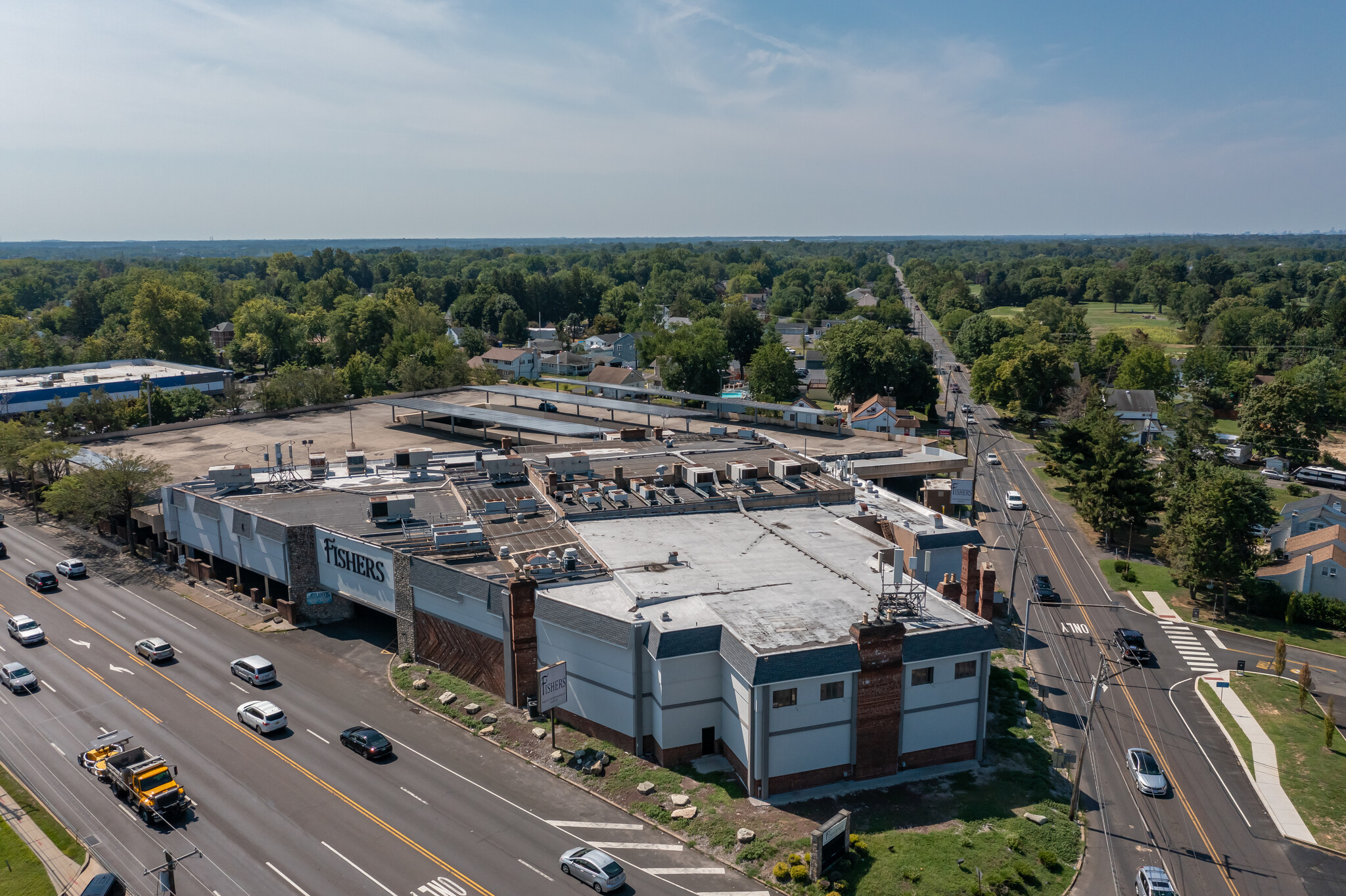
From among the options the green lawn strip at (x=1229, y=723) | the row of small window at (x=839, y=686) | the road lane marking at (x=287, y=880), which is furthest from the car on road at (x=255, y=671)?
the green lawn strip at (x=1229, y=723)

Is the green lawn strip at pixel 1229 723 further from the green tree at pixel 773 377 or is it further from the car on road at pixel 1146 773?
the green tree at pixel 773 377

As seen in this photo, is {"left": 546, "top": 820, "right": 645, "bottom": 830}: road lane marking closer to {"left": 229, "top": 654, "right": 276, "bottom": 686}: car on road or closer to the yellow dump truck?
the yellow dump truck

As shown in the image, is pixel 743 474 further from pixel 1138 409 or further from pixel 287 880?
pixel 1138 409

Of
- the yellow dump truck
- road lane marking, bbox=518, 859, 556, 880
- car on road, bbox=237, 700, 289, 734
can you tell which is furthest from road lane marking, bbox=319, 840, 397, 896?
car on road, bbox=237, 700, 289, 734

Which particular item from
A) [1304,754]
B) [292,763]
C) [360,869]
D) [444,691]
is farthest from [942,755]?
[292,763]

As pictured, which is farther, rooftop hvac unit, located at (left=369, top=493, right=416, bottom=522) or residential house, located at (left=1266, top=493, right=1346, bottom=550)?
residential house, located at (left=1266, top=493, right=1346, bottom=550)

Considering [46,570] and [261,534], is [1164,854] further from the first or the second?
[46,570]
